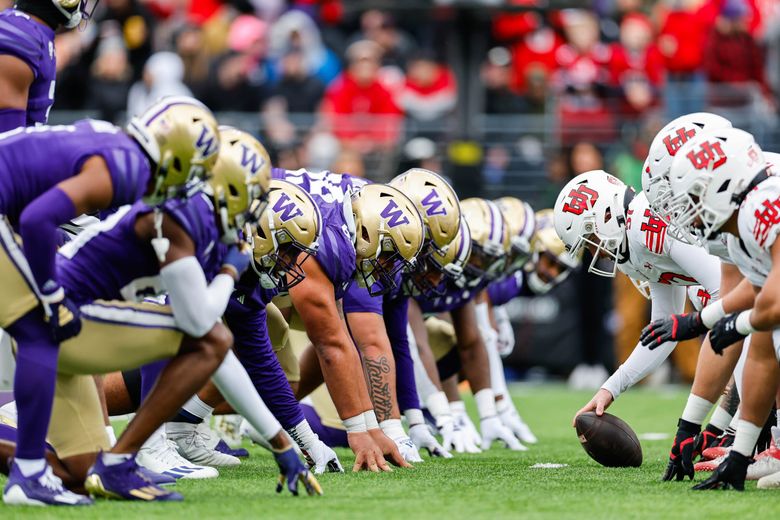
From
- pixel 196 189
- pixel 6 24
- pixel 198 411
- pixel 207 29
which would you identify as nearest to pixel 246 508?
pixel 196 189

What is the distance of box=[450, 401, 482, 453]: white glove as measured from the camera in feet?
27.3

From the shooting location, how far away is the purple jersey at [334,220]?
672 cm

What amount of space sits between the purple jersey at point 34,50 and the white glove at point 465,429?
3.37 meters

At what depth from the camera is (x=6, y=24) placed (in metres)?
6.27

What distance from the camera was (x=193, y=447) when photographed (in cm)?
699

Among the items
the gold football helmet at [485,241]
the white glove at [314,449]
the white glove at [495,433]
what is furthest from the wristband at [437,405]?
the white glove at [314,449]

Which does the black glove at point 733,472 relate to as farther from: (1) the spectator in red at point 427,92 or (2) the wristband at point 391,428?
(1) the spectator in red at point 427,92

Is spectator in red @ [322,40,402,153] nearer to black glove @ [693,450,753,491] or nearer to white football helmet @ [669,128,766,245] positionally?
white football helmet @ [669,128,766,245]

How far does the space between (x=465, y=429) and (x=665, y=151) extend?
2.95 meters

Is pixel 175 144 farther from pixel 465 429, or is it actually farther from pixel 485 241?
pixel 465 429

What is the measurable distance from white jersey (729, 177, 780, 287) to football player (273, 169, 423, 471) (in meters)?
1.91

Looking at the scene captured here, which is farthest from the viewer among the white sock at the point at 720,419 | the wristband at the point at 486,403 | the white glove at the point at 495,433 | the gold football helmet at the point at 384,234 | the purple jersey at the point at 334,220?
the wristband at the point at 486,403

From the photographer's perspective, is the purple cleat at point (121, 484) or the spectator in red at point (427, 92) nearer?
the purple cleat at point (121, 484)

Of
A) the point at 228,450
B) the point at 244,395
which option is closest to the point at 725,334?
the point at 244,395
